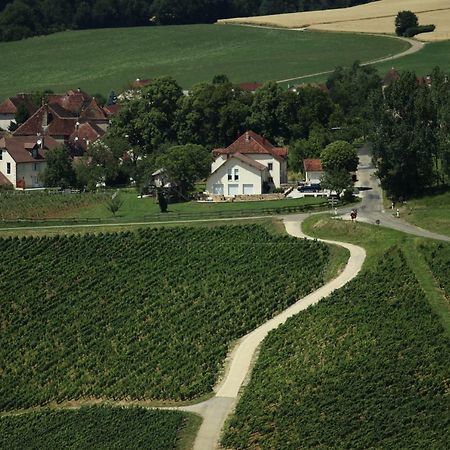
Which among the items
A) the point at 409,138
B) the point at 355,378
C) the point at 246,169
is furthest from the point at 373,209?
the point at 355,378

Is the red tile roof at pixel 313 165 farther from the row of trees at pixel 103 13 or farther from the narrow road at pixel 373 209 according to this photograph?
the row of trees at pixel 103 13

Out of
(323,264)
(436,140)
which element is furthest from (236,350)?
(436,140)

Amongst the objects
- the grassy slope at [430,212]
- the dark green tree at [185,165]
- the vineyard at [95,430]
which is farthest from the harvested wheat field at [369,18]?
the vineyard at [95,430]

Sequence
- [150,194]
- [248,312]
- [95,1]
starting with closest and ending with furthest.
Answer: [248,312] → [150,194] → [95,1]

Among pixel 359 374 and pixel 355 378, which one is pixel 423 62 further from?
pixel 355 378

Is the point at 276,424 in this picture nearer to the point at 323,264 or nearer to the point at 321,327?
the point at 321,327

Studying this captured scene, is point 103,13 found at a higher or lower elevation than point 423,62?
higher
